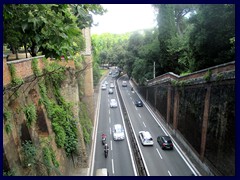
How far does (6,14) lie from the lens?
4.90m

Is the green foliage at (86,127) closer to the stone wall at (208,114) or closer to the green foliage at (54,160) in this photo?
the green foliage at (54,160)

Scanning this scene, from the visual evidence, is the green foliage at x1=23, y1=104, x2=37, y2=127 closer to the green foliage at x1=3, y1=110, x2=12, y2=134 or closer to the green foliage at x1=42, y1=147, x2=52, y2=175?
the green foliage at x1=42, y1=147, x2=52, y2=175

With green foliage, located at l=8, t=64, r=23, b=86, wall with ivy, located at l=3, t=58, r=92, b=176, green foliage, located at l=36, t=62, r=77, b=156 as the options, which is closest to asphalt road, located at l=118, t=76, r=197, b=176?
wall with ivy, located at l=3, t=58, r=92, b=176

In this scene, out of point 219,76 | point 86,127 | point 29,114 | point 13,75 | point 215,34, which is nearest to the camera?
point 13,75

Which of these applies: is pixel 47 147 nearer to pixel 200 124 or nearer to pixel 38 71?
pixel 38 71

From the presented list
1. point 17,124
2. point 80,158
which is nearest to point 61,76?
Result: point 80,158

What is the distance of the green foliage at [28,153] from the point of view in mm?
7692

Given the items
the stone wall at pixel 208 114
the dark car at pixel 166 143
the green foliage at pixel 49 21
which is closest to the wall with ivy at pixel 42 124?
the green foliage at pixel 49 21

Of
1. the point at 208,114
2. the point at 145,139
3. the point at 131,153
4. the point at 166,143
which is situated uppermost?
the point at 208,114

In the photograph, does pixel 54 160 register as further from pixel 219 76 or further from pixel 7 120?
pixel 219 76

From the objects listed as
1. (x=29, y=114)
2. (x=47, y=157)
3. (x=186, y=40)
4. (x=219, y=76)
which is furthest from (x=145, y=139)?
(x=186, y=40)

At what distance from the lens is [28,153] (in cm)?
782

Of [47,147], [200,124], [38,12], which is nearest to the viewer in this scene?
[38,12]
